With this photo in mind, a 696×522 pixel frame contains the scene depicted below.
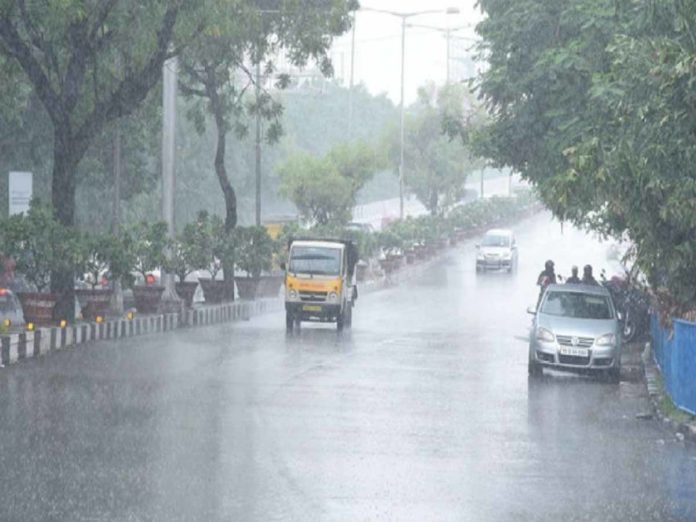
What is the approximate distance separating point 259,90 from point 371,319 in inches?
348

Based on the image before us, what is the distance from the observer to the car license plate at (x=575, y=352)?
28.5 m

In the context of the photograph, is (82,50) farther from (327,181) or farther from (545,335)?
(327,181)

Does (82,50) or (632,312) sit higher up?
(82,50)

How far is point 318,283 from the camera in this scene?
40.3 metres

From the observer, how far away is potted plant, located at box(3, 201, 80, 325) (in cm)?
3294

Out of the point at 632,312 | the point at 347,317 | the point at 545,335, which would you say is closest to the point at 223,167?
the point at 347,317

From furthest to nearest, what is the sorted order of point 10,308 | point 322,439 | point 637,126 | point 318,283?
point 318,283 → point 10,308 → point 637,126 → point 322,439

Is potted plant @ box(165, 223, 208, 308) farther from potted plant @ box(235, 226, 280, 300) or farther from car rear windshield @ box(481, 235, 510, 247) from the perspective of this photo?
car rear windshield @ box(481, 235, 510, 247)

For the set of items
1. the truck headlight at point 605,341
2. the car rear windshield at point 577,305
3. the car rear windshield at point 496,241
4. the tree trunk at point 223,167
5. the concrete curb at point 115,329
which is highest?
the tree trunk at point 223,167

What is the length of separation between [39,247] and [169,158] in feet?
28.6

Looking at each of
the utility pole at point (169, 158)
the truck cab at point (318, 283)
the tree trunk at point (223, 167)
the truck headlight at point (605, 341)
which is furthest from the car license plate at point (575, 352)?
the tree trunk at point (223, 167)

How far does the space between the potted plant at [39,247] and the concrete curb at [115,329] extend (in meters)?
0.83

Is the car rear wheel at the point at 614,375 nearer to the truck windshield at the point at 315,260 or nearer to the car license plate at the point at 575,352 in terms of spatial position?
the car license plate at the point at 575,352

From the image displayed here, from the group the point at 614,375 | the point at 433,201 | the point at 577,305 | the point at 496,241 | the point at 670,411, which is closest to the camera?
the point at 670,411
